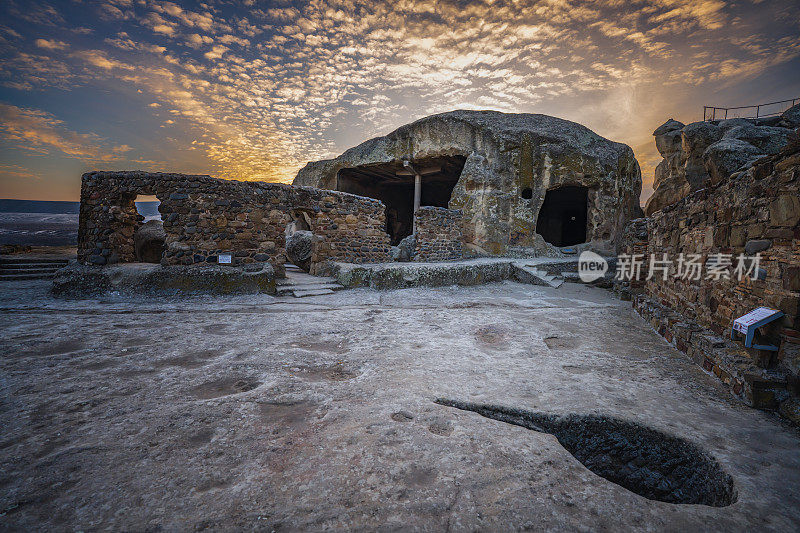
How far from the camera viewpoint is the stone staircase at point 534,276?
9.17 metres

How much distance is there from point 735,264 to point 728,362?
3.53ft

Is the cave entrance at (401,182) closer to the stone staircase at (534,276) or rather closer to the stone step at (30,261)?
the stone staircase at (534,276)

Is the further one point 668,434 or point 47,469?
point 668,434

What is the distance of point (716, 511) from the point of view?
4.42ft

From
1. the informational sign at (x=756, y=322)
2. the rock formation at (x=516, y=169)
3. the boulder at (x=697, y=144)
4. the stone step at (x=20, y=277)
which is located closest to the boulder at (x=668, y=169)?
the boulder at (x=697, y=144)

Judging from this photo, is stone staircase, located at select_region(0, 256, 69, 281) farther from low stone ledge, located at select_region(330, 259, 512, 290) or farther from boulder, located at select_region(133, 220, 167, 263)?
low stone ledge, located at select_region(330, 259, 512, 290)

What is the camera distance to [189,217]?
6754mm

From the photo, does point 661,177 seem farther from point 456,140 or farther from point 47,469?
point 47,469

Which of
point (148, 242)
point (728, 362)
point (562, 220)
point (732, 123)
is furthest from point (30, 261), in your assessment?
point (732, 123)

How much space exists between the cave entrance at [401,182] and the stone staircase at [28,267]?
11212mm

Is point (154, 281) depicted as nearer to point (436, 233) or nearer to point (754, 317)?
point (754, 317)

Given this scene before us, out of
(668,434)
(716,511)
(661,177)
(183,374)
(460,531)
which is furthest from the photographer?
(661,177)

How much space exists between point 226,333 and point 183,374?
1.28 m

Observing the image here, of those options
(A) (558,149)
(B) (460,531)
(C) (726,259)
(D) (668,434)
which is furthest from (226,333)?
(A) (558,149)
